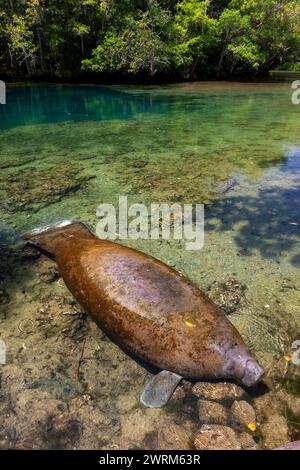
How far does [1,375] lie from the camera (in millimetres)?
3168

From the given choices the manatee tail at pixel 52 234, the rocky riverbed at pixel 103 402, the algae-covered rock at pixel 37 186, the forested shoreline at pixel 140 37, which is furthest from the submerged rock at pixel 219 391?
the forested shoreline at pixel 140 37

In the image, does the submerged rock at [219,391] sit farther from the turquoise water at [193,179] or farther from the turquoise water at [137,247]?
the turquoise water at [193,179]

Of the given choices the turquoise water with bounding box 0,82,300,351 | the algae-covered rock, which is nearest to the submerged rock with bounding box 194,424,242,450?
the turquoise water with bounding box 0,82,300,351

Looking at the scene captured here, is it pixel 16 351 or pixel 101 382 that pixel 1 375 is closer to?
pixel 16 351

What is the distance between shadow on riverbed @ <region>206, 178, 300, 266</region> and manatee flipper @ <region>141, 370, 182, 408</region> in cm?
236

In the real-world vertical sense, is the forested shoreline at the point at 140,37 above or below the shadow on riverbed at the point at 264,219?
above

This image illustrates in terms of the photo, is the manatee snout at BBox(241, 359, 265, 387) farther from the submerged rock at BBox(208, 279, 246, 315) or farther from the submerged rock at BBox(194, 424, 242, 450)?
the submerged rock at BBox(208, 279, 246, 315)

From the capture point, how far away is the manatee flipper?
2.84 metres

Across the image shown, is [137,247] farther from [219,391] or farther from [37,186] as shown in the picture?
[37,186]

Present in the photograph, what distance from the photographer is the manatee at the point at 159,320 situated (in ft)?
9.59

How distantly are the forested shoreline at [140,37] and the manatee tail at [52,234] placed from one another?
23458mm

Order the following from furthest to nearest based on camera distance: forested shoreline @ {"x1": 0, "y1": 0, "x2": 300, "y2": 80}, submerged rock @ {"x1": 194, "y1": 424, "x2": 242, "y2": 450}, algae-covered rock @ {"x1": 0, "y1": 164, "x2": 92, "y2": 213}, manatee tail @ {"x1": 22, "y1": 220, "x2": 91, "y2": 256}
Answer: forested shoreline @ {"x1": 0, "y1": 0, "x2": 300, "y2": 80} → algae-covered rock @ {"x1": 0, "y1": 164, "x2": 92, "y2": 213} → manatee tail @ {"x1": 22, "y1": 220, "x2": 91, "y2": 256} → submerged rock @ {"x1": 194, "y1": 424, "x2": 242, "y2": 450}

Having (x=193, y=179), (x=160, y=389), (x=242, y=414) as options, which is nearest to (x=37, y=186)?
(x=193, y=179)

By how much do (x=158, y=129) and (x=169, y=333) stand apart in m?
10.0
